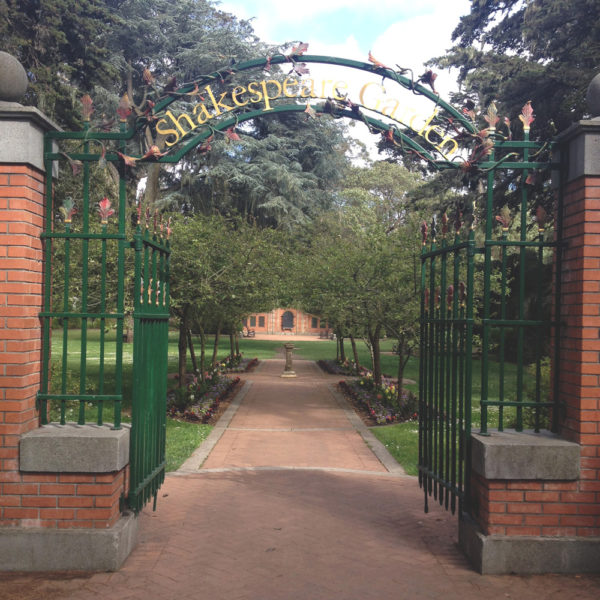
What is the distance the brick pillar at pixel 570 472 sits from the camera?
4.29 metres

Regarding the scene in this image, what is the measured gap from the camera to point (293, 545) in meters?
5.02

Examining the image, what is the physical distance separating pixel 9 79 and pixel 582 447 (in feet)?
15.8

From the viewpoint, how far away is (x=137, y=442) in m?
4.64

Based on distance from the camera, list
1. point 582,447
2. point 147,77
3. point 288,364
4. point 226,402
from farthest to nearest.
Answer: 1. point 288,364
2. point 226,402
3. point 147,77
4. point 582,447

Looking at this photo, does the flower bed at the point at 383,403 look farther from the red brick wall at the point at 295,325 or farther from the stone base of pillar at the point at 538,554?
the red brick wall at the point at 295,325

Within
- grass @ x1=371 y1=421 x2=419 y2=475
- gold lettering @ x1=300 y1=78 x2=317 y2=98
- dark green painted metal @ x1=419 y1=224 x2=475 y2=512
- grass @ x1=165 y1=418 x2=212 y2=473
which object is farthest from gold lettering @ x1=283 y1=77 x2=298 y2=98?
grass @ x1=371 y1=421 x2=419 y2=475

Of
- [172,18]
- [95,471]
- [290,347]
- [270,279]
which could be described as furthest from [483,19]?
[95,471]

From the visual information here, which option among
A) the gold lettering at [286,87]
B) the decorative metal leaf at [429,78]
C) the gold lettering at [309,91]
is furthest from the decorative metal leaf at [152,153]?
the decorative metal leaf at [429,78]

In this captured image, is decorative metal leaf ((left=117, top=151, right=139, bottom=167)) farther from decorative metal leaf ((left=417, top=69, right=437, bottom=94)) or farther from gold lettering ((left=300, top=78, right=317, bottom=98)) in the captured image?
decorative metal leaf ((left=417, top=69, right=437, bottom=94))

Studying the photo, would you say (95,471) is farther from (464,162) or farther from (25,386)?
(464,162)

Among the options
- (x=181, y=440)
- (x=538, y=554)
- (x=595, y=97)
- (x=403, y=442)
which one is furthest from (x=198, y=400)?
(x=595, y=97)

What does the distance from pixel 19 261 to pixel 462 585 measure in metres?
3.81

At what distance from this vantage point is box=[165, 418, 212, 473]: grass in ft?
28.1

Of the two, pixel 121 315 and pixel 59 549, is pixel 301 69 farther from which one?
pixel 59 549
